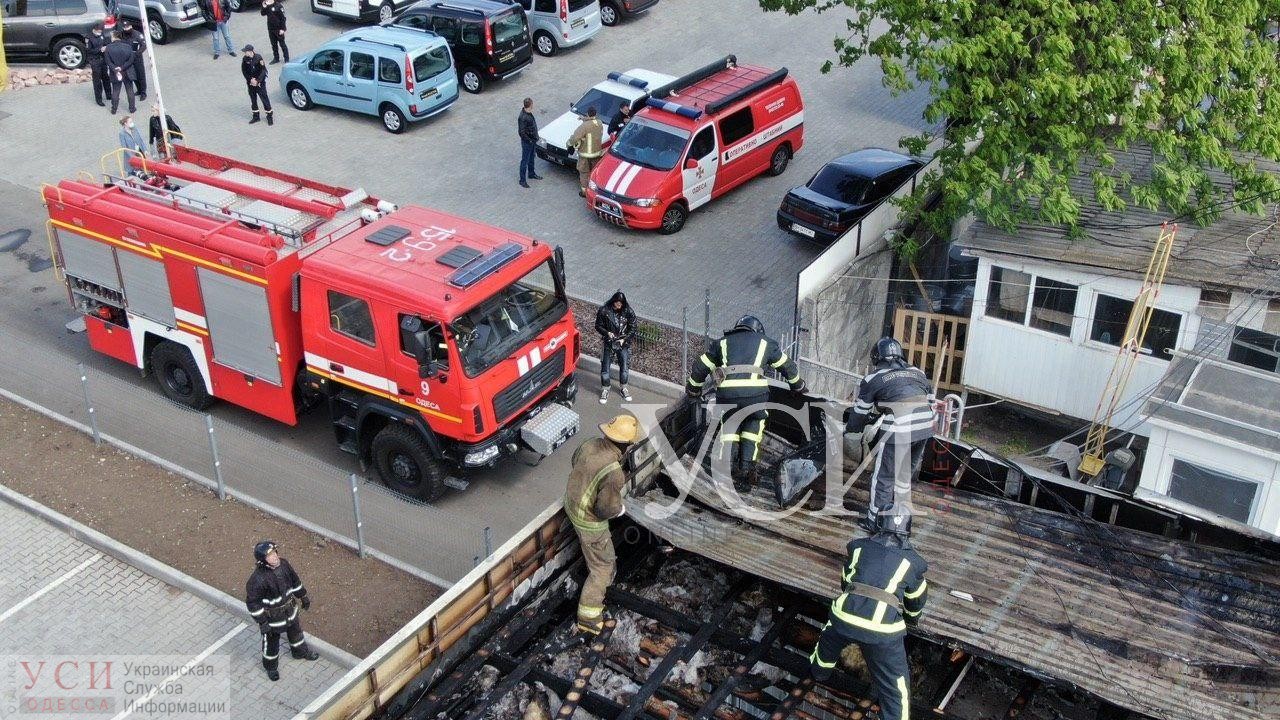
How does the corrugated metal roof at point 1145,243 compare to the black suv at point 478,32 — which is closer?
the corrugated metal roof at point 1145,243

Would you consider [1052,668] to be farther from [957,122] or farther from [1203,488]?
[957,122]

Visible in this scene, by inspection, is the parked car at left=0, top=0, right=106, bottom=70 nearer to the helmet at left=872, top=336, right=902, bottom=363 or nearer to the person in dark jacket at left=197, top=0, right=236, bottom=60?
the person in dark jacket at left=197, top=0, right=236, bottom=60

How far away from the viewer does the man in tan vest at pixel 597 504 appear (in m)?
8.91

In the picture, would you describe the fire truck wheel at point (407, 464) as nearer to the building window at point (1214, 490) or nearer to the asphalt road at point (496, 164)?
the asphalt road at point (496, 164)

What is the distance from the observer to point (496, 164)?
66.8 feet

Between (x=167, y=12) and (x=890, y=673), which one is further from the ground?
(x=167, y=12)

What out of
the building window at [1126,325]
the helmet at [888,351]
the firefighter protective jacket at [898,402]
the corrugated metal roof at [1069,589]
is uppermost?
the helmet at [888,351]

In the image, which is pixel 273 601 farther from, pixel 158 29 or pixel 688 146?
pixel 158 29

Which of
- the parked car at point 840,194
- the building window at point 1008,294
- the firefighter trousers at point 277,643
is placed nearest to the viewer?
the firefighter trousers at point 277,643

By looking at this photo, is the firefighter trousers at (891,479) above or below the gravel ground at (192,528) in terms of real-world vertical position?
above

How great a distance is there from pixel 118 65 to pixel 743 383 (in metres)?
16.2

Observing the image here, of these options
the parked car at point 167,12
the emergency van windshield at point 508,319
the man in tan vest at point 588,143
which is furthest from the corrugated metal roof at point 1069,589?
the parked car at point 167,12

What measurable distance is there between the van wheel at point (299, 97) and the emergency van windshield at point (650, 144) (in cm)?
681

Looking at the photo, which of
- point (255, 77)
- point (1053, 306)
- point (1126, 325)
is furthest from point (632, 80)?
point (1126, 325)
